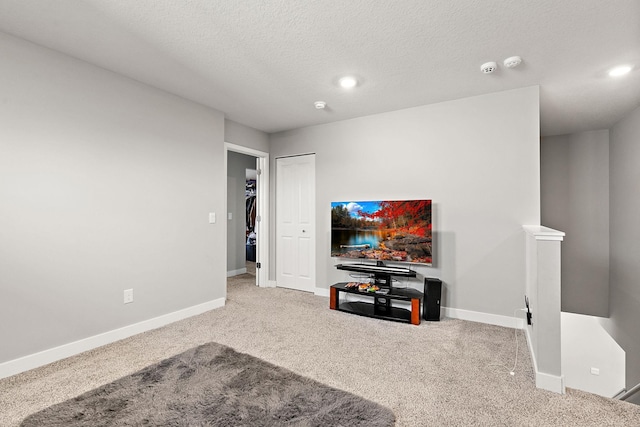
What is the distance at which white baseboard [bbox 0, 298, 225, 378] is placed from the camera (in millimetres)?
2197

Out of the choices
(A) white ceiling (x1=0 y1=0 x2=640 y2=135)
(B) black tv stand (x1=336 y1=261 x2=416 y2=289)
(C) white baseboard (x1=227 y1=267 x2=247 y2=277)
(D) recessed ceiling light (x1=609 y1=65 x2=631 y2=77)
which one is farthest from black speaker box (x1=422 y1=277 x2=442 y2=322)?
(C) white baseboard (x1=227 y1=267 x2=247 y2=277)

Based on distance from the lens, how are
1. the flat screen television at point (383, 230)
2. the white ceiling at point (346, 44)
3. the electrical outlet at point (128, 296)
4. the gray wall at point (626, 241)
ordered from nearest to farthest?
the white ceiling at point (346, 44), the electrical outlet at point (128, 296), the flat screen television at point (383, 230), the gray wall at point (626, 241)

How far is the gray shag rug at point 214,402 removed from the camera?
169 cm

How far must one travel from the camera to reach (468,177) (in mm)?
3418

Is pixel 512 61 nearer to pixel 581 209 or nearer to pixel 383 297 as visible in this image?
pixel 383 297

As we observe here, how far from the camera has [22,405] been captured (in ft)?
5.98

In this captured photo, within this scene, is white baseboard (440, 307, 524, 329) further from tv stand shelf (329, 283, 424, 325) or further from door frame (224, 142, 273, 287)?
door frame (224, 142, 273, 287)

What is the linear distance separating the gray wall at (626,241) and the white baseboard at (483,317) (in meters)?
1.63

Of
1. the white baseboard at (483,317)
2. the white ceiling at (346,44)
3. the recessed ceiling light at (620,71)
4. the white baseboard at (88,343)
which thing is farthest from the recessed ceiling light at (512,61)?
the white baseboard at (88,343)

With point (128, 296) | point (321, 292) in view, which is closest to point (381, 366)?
point (321, 292)

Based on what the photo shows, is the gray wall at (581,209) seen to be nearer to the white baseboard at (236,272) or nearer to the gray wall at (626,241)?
the gray wall at (626,241)

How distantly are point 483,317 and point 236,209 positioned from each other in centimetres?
446

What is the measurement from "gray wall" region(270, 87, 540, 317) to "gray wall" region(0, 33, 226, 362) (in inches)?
86.1

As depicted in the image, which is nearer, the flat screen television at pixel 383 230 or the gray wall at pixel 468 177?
the gray wall at pixel 468 177
